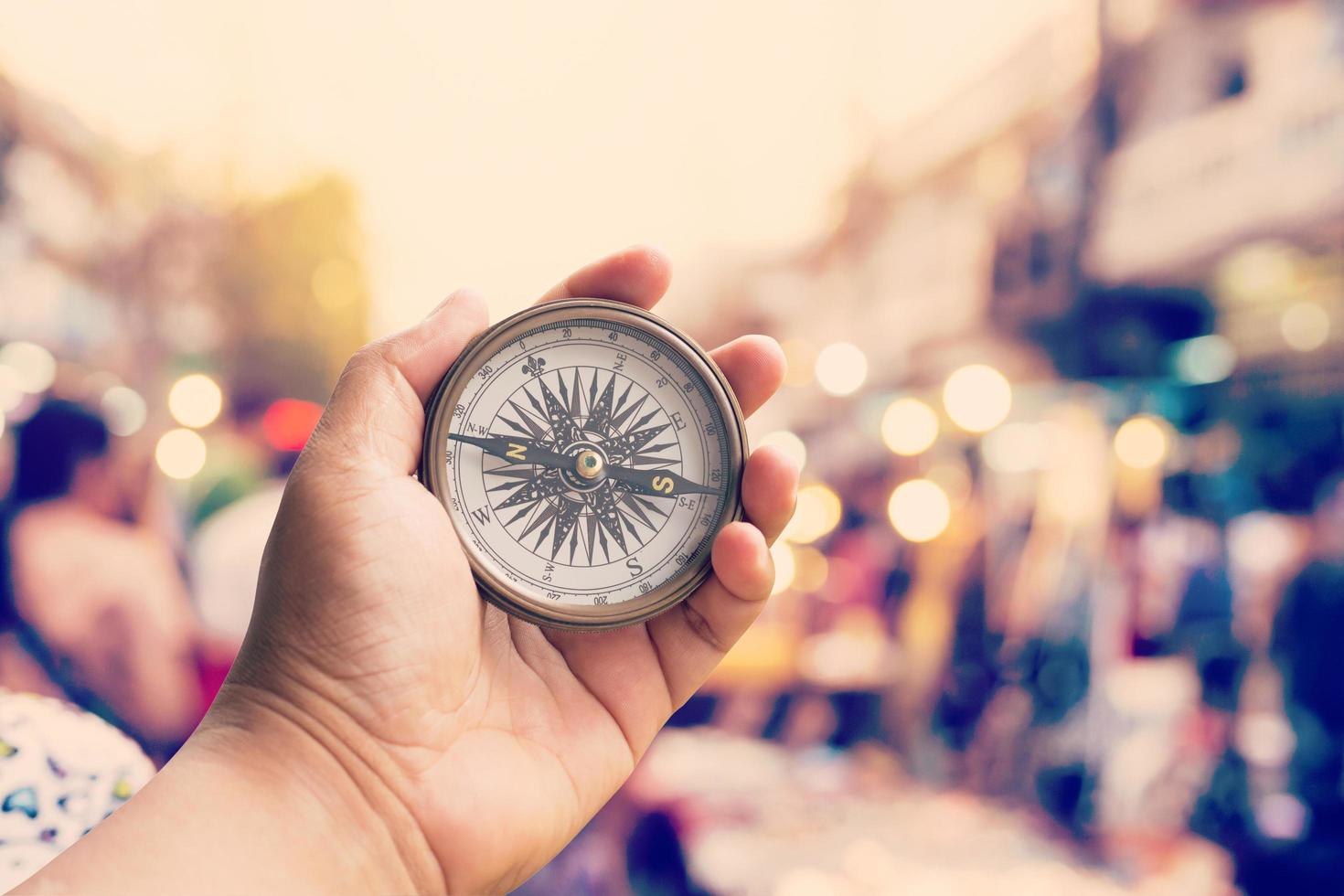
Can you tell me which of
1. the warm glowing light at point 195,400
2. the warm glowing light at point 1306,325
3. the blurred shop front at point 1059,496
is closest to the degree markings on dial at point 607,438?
the blurred shop front at point 1059,496

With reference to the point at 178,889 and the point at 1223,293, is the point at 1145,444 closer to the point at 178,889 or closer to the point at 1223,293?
the point at 1223,293

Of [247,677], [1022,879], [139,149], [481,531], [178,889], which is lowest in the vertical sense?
[1022,879]

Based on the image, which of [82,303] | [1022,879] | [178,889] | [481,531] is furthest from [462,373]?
[1022,879]

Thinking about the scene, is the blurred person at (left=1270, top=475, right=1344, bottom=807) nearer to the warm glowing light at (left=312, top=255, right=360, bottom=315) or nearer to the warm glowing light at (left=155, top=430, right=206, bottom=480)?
the warm glowing light at (left=312, top=255, right=360, bottom=315)

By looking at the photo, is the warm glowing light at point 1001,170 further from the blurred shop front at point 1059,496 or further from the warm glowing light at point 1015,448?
the warm glowing light at point 1015,448

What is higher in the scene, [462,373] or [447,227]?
[447,227]

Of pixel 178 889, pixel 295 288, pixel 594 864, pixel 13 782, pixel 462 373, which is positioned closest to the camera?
pixel 178 889

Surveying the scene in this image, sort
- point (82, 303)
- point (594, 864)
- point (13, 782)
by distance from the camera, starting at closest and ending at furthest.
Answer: point (13, 782)
point (594, 864)
point (82, 303)
